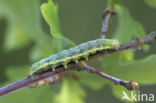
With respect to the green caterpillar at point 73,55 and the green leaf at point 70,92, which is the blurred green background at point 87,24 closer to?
the green leaf at point 70,92

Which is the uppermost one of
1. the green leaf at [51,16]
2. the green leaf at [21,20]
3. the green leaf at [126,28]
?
the green leaf at [21,20]

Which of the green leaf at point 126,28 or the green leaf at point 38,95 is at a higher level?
the green leaf at point 126,28

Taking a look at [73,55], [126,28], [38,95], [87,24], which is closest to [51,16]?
[73,55]

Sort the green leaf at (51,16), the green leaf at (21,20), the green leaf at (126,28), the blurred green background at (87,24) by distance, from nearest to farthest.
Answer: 1. the green leaf at (51,16)
2. the green leaf at (126,28)
3. the green leaf at (21,20)
4. the blurred green background at (87,24)

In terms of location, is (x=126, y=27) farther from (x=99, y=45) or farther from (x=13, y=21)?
(x=13, y=21)

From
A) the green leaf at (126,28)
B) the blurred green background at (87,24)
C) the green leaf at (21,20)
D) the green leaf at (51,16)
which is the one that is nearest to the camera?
the green leaf at (51,16)

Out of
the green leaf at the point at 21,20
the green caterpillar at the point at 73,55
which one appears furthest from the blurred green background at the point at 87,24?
the green caterpillar at the point at 73,55

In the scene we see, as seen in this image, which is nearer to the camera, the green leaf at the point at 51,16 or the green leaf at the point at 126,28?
the green leaf at the point at 51,16

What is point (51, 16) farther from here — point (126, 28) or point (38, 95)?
point (38, 95)
